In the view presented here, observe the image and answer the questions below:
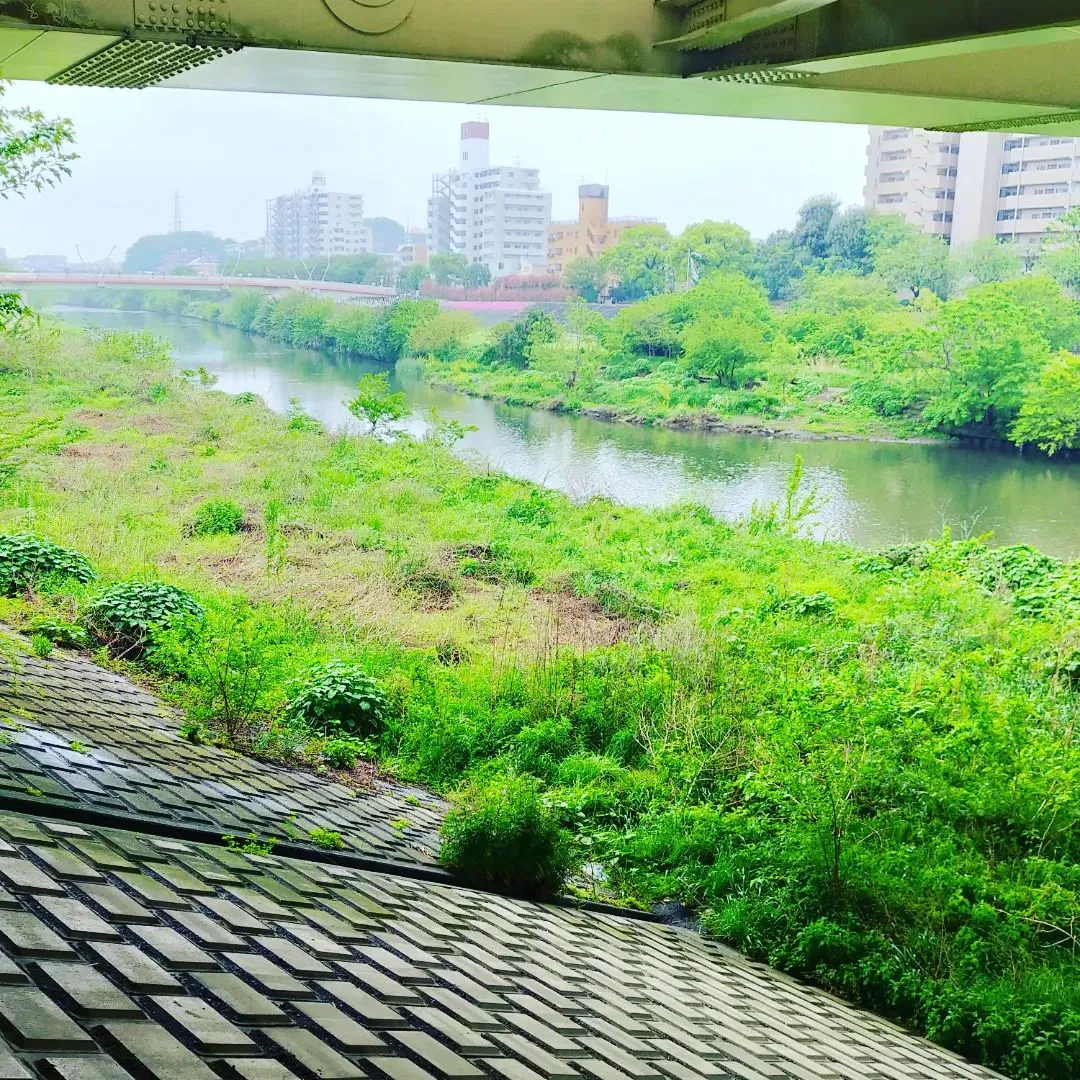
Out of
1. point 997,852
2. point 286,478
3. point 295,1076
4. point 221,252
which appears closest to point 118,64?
point 295,1076

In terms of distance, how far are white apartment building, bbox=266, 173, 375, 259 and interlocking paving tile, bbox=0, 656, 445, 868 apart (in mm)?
59067

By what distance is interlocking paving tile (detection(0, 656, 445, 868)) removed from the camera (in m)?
4.30

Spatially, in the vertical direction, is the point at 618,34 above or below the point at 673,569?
above

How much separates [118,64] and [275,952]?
4.32m

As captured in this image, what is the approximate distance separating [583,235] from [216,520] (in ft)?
182

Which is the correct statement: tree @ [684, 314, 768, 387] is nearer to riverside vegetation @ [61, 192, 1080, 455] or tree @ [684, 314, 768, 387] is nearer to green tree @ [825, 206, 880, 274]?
riverside vegetation @ [61, 192, 1080, 455]

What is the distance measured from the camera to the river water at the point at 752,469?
28891mm

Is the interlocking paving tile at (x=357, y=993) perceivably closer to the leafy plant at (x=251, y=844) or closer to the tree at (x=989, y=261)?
the leafy plant at (x=251, y=844)

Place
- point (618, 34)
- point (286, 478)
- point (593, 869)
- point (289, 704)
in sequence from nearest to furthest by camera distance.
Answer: point (618, 34), point (593, 869), point (289, 704), point (286, 478)

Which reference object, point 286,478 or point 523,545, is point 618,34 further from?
point 286,478

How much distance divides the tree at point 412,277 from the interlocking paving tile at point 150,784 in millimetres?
54321

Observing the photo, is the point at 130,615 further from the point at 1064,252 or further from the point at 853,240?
the point at 853,240

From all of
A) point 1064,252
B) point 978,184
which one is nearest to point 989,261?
point 1064,252

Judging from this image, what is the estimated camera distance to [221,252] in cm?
→ 6272
